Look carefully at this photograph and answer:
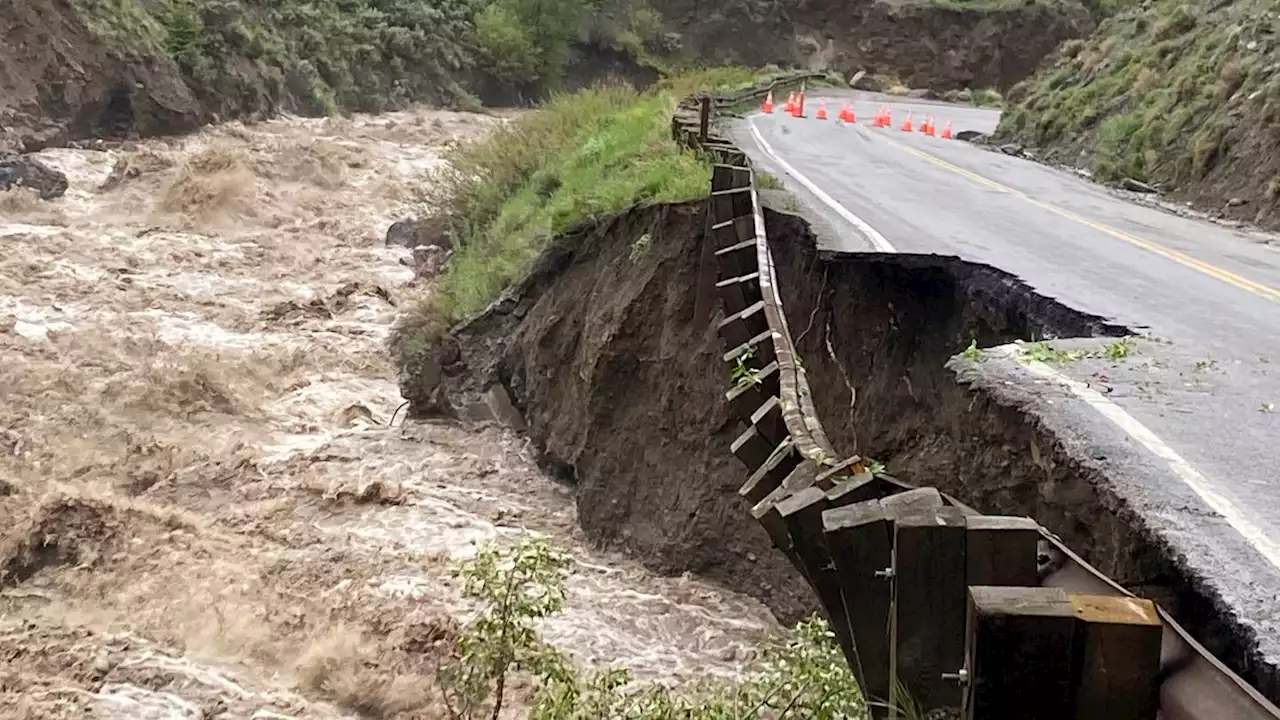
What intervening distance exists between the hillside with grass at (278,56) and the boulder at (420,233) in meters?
10.1

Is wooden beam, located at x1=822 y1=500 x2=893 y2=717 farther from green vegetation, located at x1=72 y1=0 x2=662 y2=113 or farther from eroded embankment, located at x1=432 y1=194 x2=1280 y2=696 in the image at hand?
green vegetation, located at x1=72 y1=0 x2=662 y2=113

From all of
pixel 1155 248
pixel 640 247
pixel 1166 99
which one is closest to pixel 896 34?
pixel 1166 99

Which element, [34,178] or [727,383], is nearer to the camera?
[727,383]

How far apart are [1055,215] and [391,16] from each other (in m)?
35.0

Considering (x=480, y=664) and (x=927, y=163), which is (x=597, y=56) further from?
(x=480, y=664)

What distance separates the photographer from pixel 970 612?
2.43m

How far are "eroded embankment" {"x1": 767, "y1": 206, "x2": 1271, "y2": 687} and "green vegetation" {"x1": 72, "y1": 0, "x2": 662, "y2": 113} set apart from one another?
2693cm

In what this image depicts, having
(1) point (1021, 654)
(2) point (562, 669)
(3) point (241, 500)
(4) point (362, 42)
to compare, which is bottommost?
(3) point (241, 500)

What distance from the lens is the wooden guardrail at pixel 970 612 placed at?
7.59ft

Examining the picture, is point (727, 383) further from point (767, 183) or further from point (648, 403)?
point (767, 183)

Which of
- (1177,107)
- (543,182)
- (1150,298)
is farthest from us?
(543,182)

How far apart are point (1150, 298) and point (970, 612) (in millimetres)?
6442

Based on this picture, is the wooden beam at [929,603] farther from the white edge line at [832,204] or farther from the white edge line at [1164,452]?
the white edge line at [832,204]

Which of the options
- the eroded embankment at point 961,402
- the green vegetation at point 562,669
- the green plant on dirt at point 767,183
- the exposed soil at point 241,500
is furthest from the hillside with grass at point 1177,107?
the green vegetation at point 562,669
